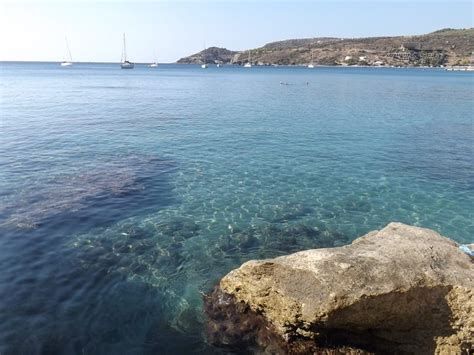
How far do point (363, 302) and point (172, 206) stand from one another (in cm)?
1396

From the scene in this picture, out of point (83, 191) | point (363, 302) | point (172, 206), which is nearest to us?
point (363, 302)

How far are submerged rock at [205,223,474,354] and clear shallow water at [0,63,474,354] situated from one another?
7.91ft

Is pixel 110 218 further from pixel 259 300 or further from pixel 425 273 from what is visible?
pixel 425 273

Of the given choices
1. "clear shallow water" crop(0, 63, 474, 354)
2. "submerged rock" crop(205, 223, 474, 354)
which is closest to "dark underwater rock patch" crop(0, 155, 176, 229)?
"clear shallow water" crop(0, 63, 474, 354)

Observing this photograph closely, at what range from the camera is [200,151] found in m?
34.3

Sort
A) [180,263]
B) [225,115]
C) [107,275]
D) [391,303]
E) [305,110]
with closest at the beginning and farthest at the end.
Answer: [391,303], [107,275], [180,263], [225,115], [305,110]

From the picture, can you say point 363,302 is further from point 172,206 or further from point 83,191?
point 83,191

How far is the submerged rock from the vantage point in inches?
402

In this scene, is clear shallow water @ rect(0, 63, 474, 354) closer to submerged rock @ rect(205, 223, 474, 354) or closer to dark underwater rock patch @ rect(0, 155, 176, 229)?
dark underwater rock patch @ rect(0, 155, 176, 229)

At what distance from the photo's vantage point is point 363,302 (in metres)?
10.1

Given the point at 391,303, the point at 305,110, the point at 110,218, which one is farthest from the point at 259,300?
the point at 305,110

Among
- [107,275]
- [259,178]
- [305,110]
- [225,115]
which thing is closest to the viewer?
[107,275]

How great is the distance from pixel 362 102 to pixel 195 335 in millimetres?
62863

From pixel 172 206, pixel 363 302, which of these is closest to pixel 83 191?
pixel 172 206
